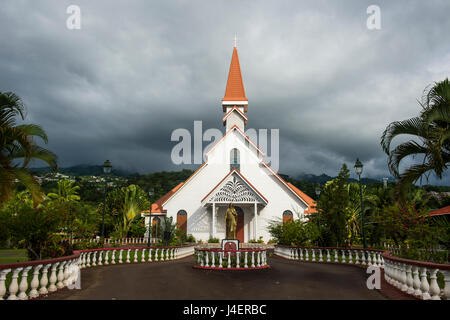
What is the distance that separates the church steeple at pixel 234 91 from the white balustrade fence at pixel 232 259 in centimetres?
2496

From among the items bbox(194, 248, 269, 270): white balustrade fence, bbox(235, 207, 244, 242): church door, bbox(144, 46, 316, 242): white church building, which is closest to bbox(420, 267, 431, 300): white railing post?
bbox(194, 248, 269, 270): white balustrade fence

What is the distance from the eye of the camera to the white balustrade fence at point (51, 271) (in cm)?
614

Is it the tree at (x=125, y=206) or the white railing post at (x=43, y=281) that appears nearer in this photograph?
the white railing post at (x=43, y=281)

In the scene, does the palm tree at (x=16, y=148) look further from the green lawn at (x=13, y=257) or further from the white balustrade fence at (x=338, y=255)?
the white balustrade fence at (x=338, y=255)

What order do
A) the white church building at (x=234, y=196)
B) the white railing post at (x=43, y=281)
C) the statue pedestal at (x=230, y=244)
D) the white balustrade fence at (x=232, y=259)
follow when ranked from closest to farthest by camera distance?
the white railing post at (x=43, y=281), the white balustrade fence at (x=232, y=259), the statue pedestal at (x=230, y=244), the white church building at (x=234, y=196)

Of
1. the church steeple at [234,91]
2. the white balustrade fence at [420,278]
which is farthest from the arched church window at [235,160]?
the white balustrade fence at [420,278]

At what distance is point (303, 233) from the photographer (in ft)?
62.0

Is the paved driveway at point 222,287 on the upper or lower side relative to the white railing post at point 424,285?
lower

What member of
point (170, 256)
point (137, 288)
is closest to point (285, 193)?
point (170, 256)

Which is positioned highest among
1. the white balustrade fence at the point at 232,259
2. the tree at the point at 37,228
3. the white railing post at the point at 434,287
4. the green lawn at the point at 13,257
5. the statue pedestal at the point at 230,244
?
the tree at the point at 37,228

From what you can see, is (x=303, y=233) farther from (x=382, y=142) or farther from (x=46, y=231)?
(x=46, y=231)

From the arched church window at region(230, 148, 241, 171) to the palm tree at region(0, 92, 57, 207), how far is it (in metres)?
21.1

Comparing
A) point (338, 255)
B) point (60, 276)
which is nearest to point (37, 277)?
point (60, 276)
